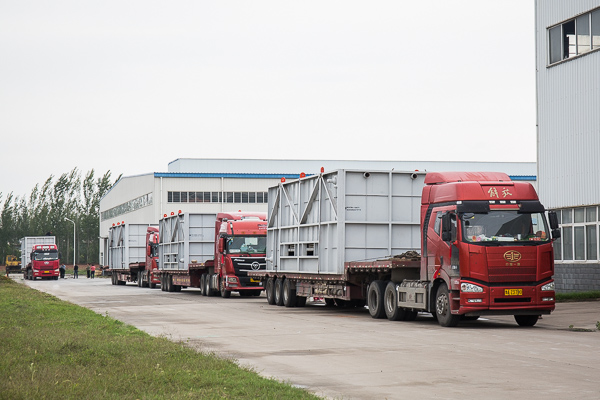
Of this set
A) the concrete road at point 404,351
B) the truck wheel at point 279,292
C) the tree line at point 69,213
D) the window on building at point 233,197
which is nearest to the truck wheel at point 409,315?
the concrete road at point 404,351

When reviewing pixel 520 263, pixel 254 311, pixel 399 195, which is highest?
pixel 399 195

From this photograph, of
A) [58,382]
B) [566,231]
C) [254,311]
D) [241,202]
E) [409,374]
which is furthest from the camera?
[241,202]

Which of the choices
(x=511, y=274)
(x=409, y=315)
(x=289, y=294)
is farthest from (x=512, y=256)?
(x=289, y=294)

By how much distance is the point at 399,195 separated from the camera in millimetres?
22641

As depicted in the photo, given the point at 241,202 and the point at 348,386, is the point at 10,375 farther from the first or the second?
the point at 241,202

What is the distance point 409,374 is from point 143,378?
11.1 feet

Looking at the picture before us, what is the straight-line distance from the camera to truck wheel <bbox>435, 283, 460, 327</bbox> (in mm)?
18422

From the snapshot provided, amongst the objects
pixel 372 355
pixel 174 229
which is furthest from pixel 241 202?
pixel 372 355

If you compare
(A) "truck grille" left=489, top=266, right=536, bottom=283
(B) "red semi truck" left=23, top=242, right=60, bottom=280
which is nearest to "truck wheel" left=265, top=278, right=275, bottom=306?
(A) "truck grille" left=489, top=266, right=536, bottom=283

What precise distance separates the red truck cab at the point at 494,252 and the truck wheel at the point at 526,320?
30.4 inches

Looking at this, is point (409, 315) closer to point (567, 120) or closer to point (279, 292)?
point (279, 292)

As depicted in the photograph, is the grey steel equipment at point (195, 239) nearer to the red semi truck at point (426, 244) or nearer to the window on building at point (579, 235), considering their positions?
the red semi truck at point (426, 244)

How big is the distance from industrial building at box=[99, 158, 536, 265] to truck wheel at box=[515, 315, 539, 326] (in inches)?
1922

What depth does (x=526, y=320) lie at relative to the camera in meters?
19.2
